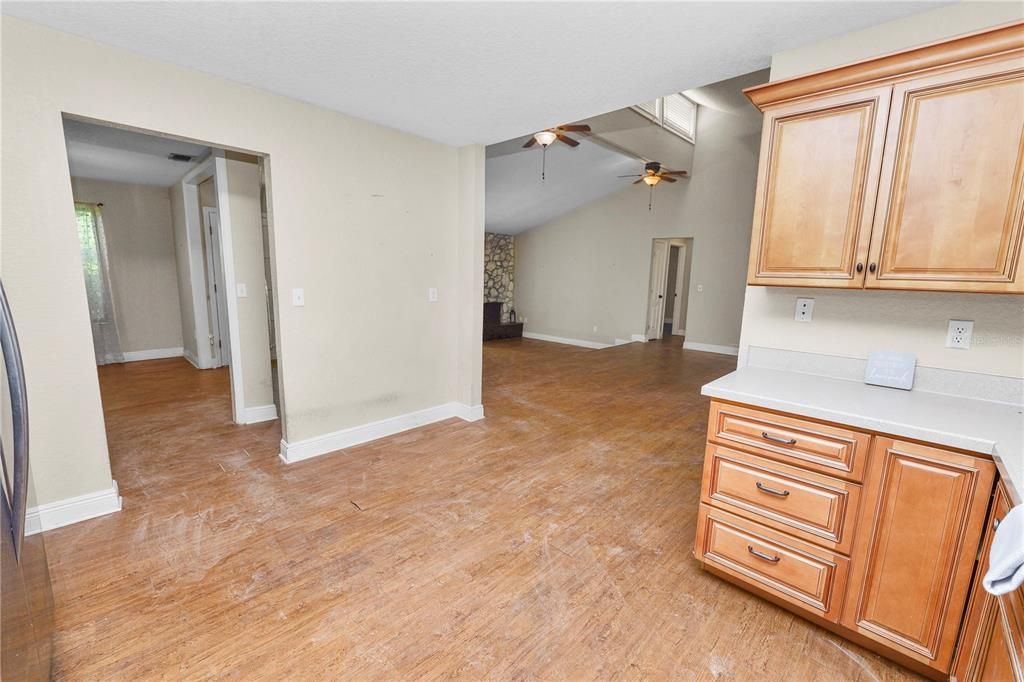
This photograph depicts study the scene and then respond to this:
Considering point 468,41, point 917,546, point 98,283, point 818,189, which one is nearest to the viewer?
point 917,546

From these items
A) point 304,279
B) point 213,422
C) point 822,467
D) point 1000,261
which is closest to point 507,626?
point 822,467

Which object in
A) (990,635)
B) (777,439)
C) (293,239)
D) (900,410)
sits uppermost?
(293,239)

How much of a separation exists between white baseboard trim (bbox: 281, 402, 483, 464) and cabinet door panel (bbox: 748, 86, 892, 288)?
2.74 meters

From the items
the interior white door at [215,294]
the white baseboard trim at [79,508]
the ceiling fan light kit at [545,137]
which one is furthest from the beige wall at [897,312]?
the interior white door at [215,294]

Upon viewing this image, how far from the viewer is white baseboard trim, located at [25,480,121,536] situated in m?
2.14

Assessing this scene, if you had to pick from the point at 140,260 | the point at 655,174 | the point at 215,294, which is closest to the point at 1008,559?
the point at 655,174

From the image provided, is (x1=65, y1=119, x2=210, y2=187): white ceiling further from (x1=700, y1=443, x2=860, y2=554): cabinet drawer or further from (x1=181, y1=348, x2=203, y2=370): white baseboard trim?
(x1=700, y1=443, x2=860, y2=554): cabinet drawer

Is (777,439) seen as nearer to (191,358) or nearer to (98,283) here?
(191,358)

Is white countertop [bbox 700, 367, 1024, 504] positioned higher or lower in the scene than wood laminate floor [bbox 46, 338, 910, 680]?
higher

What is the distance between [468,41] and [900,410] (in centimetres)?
223

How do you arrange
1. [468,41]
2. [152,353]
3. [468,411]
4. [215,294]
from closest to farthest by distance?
[468,41]
[468,411]
[215,294]
[152,353]

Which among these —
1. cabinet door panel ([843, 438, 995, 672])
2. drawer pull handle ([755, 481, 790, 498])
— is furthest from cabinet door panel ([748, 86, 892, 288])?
drawer pull handle ([755, 481, 790, 498])

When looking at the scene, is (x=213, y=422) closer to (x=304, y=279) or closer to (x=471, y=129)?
(x=304, y=279)

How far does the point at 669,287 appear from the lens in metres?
10.4
